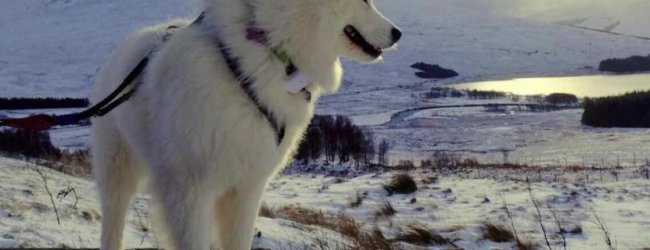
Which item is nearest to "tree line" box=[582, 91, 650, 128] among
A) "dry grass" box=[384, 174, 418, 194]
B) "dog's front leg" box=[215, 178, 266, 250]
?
"dry grass" box=[384, 174, 418, 194]

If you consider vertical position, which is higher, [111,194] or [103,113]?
Answer: [103,113]

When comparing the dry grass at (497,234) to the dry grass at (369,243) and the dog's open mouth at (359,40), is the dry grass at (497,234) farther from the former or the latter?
the dog's open mouth at (359,40)

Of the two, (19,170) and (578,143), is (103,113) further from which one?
(578,143)

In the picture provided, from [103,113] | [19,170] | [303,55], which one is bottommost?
[19,170]

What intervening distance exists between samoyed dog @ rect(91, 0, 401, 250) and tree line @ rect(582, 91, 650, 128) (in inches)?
1871

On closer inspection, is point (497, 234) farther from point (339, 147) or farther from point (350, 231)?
point (339, 147)

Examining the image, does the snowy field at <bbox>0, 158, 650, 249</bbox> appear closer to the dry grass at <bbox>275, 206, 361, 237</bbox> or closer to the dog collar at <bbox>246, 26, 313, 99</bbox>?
the dry grass at <bbox>275, 206, 361, 237</bbox>

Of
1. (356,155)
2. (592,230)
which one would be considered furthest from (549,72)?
(592,230)

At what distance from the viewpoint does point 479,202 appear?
13.4 metres

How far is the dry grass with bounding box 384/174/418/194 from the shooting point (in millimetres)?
15680

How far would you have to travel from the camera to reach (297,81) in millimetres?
3379

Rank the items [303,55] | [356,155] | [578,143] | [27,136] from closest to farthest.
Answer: [303,55] → [27,136] → [356,155] → [578,143]

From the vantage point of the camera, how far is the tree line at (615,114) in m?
48.1

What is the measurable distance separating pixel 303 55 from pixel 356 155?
30.0 m
